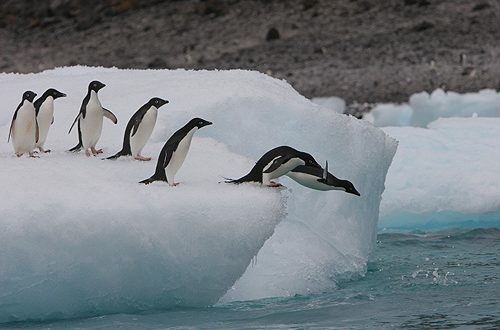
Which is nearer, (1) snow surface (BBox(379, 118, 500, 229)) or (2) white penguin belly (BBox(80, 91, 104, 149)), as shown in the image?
(2) white penguin belly (BBox(80, 91, 104, 149))

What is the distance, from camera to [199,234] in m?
5.86

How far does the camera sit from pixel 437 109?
16.5 meters

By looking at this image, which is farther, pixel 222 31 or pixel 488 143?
pixel 222 31

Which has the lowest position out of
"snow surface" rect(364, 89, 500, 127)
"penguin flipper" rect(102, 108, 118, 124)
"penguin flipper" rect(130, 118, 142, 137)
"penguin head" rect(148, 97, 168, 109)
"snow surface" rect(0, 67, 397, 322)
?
"snow surface" rect(0, 67, 397, 322)

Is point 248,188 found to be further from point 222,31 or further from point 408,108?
point 222,31

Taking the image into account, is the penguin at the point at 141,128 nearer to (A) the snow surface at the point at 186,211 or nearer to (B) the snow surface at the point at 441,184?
(A) the snow surface at the point at 186,211

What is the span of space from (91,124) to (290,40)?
2391 centimetres

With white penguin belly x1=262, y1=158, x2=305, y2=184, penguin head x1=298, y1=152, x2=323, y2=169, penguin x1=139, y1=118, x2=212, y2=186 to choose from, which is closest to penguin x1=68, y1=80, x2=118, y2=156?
penguin x1=139, y1=118, x2=212, y2=186

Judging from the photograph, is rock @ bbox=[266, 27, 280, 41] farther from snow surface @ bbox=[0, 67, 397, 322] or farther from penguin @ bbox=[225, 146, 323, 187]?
penguin @ bbox=[225, 146, 323, 187]

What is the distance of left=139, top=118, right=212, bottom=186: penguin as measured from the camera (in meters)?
6.14

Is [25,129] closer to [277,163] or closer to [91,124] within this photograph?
[91,124]

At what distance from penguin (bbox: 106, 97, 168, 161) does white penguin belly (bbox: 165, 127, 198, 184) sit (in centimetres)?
38

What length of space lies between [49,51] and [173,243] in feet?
86.9

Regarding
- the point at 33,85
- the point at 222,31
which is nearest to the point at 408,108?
the point at 33,85
